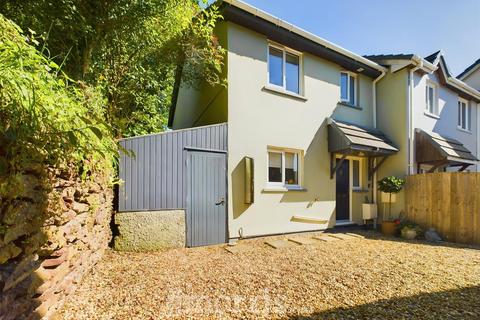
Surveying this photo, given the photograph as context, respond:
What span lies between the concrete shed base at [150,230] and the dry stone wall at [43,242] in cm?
163

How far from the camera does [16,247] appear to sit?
2395mm

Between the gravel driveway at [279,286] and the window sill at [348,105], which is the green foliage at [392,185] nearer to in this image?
the window sill at [348,105]

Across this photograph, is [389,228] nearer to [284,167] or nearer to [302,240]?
[302,240]

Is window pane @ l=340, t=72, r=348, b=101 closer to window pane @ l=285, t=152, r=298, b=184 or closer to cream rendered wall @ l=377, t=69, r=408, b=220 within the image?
cream rendered wall @ l=377, t=69, r=408, b=220

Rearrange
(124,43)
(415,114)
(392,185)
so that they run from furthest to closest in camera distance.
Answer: (415,114), (392,185), (124,43)

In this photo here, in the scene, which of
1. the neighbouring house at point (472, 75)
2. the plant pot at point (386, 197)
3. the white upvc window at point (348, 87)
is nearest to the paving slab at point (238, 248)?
the plant pot at point (386, 197)

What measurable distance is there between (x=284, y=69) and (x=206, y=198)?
191 inches

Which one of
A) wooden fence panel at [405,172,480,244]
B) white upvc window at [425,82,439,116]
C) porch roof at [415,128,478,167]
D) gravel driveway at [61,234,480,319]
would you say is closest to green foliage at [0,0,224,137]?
gravel driveway at [61,234,480,319]

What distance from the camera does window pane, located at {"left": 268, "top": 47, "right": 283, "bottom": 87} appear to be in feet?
28.3

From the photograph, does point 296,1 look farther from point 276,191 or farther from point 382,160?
point 382,160

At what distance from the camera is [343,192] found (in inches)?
Answer: 404

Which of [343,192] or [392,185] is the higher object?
[392,185]

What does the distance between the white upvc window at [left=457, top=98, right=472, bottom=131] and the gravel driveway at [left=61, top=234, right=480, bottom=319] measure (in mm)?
10796

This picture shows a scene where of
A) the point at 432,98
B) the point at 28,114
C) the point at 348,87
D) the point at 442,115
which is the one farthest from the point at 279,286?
the point at 442,115
